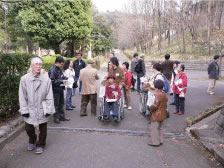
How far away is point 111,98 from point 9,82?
274cm

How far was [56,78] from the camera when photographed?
5.37 metres

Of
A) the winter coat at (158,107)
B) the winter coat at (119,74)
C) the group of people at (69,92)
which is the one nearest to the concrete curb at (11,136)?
the group of people at (69,92)

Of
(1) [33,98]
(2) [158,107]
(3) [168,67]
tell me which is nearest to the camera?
(1) [33,98]

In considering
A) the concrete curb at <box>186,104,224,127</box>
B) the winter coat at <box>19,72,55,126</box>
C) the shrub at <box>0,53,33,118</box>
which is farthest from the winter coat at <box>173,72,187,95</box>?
the shrub at <box>0,53,33,118</box>

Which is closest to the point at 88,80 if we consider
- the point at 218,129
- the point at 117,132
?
the point at 117,132

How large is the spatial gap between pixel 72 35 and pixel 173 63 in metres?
14.1

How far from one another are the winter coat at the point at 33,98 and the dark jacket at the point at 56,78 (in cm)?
148

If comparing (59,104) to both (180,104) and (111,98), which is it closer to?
(111,98)

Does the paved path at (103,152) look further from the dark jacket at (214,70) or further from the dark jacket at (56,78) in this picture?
the dark jacket at (214,70)

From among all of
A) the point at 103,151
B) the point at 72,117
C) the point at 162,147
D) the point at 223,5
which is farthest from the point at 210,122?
the point at 223,5

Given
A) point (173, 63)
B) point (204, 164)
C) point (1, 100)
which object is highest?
point (173, 63)

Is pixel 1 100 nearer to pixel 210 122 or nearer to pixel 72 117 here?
pixel 72 117

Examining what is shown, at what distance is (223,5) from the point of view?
31.3 metres

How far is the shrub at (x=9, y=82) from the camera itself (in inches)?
198
